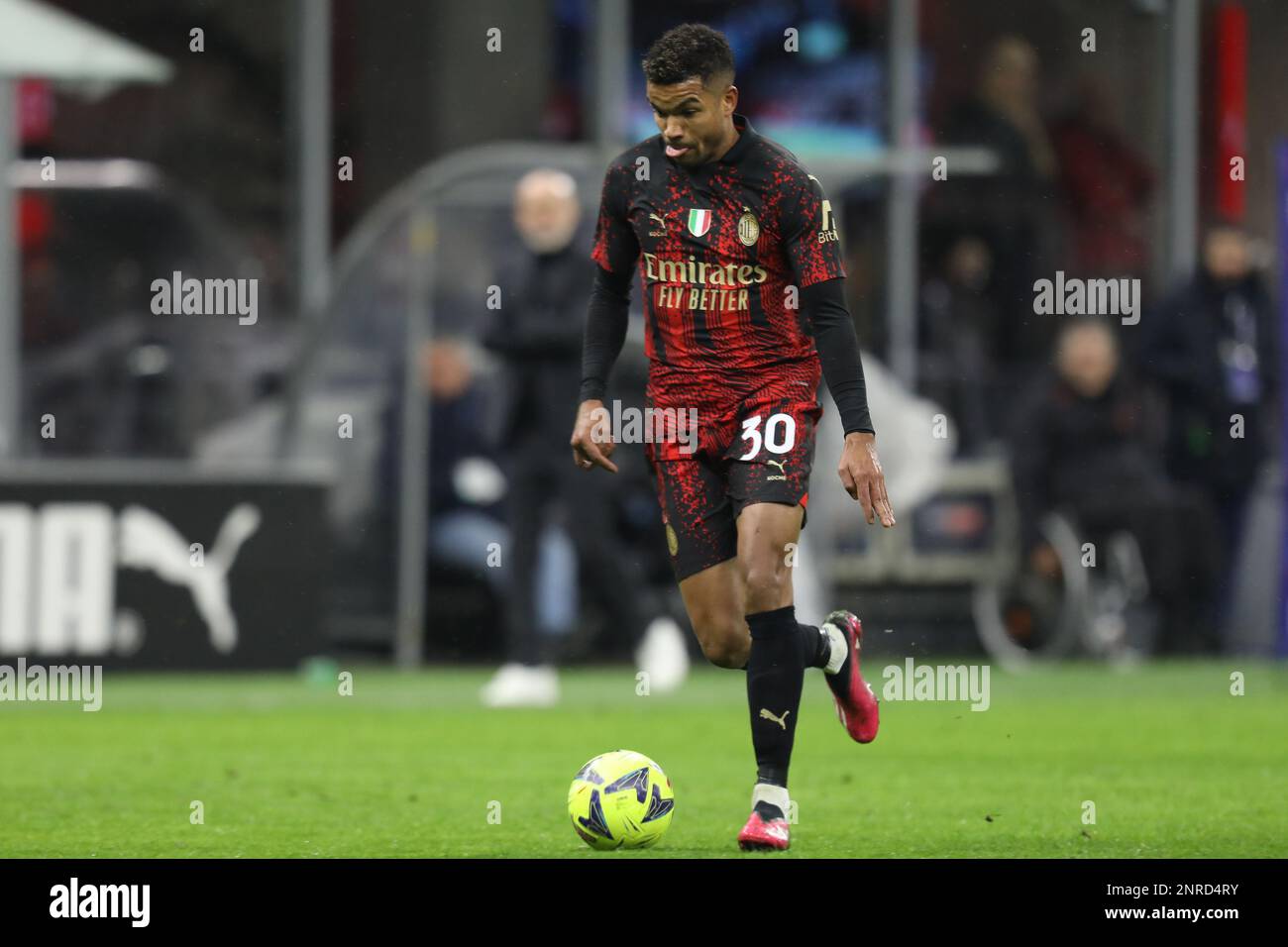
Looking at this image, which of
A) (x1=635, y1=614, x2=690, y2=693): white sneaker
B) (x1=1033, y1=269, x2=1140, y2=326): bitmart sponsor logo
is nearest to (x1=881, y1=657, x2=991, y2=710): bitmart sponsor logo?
(x1=635, y1=614, x2=690, y2=693): white sneaker

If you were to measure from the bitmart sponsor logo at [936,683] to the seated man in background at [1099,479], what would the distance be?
0.83 meters

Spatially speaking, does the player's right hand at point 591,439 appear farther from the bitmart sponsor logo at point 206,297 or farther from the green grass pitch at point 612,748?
the bitmart sponsor logo at point 206,297

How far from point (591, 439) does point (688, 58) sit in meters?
1.16

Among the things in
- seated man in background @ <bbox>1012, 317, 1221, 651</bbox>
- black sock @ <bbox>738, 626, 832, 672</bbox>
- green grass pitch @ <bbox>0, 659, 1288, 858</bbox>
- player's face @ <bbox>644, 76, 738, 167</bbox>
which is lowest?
green grass pitch @ <bbox>0, 659, 1288, 858</bbox>

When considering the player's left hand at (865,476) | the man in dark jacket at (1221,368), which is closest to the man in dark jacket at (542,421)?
the man in dark jacket at (1221,368)

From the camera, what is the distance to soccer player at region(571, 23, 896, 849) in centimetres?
728

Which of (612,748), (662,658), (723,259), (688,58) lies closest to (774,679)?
(723,259)

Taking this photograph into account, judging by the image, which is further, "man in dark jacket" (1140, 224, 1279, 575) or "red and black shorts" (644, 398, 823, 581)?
"man in dark jacket" (1140, 224, 1279, 575)

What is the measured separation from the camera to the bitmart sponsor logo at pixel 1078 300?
53.7 ft

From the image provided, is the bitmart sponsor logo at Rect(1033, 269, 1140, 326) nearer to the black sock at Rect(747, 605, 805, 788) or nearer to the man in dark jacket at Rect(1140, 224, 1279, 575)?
the man in dark jacket at Rect(1140, 224, 1279, 575)

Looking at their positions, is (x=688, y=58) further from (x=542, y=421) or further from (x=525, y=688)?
(x=525, y=688)

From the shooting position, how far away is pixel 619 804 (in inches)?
281
